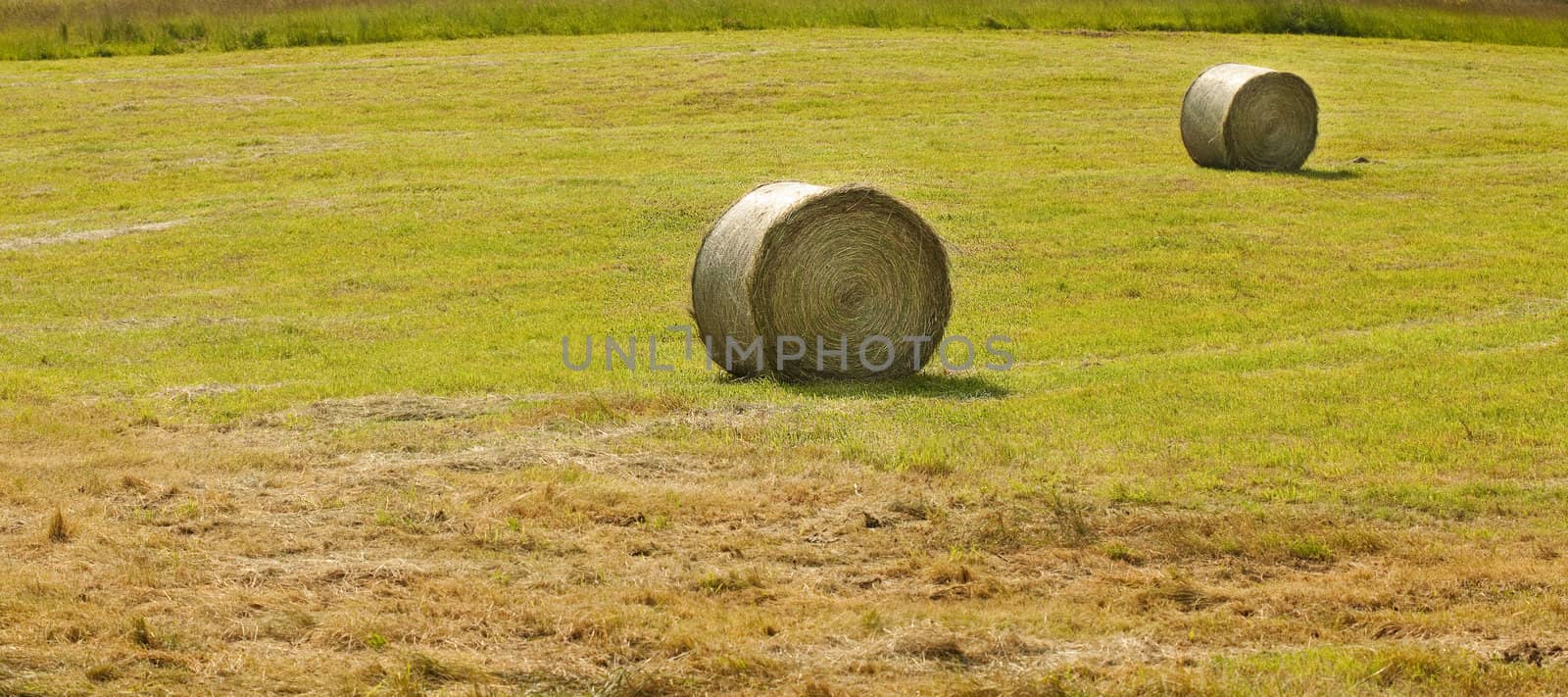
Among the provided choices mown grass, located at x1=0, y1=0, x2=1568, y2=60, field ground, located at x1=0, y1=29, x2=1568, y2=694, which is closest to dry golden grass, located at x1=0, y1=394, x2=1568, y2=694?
field ground, located at x1=0, y1=29, x2=1568, y2=694

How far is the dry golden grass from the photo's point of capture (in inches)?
279

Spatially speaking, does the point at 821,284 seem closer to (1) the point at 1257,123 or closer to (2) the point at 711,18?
(1) the point at 1257,123

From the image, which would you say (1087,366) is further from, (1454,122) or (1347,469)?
(1454,122)

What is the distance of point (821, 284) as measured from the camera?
1346 cm

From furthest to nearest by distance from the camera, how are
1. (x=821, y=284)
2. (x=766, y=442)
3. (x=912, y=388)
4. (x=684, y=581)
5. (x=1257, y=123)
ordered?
(x=1257, y=123), (x=821, y=284), (x=912, y=388), (x=766, y=442), (x=684, y=581)

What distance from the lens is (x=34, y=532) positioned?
29.8 feet

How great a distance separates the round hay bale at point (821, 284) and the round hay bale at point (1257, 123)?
14.2 metres

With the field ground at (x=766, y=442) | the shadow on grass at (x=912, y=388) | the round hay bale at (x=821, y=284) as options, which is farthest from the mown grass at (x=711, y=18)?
the shadow on grass at (x=912, y=388)

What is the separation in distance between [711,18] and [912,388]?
35361 millimetres

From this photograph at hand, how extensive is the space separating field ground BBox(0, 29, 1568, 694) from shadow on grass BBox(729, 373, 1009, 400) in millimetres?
94

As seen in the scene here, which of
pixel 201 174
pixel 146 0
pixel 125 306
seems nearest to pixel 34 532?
pixel 125 306

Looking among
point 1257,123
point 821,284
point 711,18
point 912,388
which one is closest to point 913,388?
point 912,388

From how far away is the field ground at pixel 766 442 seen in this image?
291 inches

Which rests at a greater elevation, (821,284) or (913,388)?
→ (821,284)
